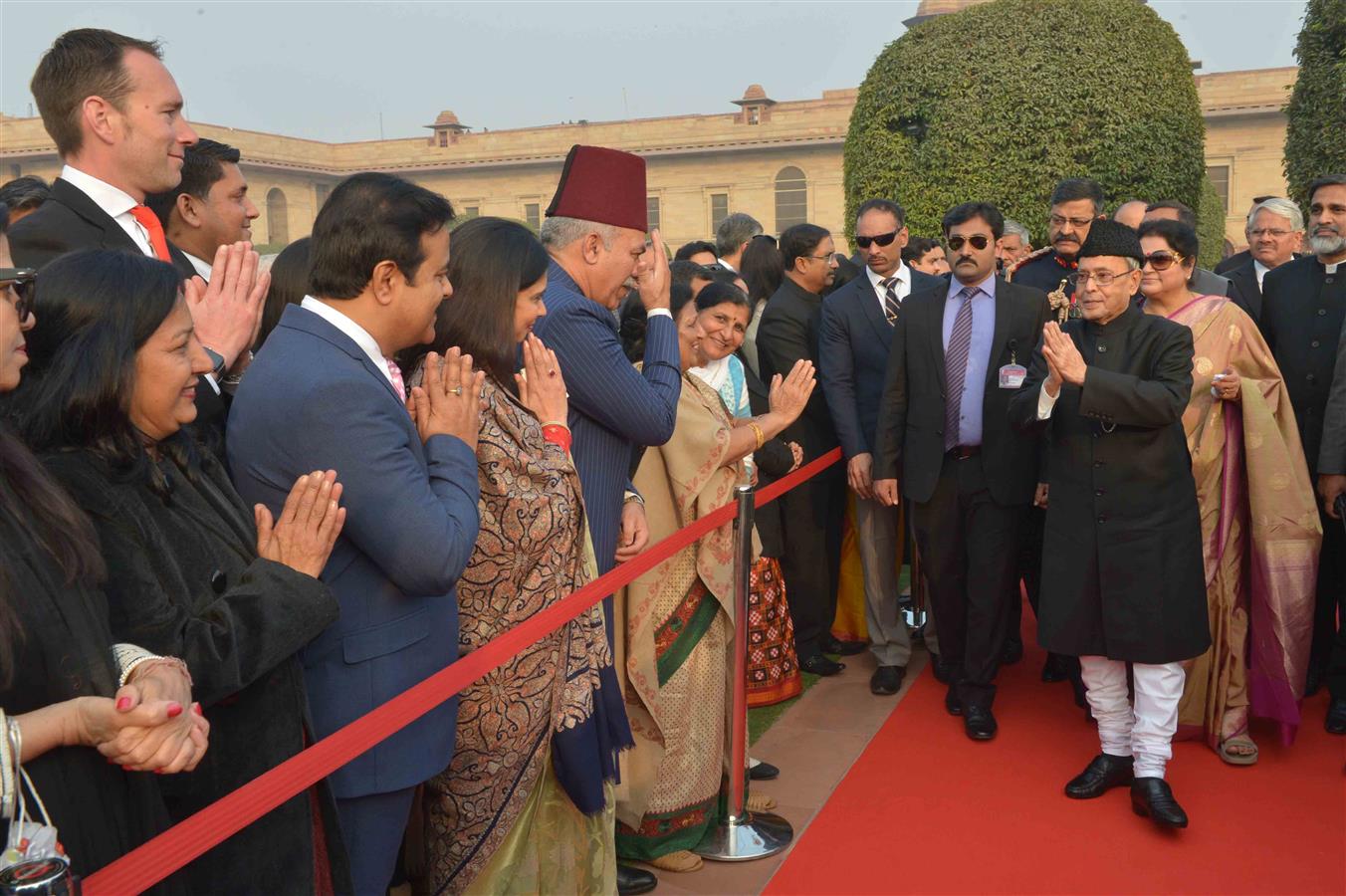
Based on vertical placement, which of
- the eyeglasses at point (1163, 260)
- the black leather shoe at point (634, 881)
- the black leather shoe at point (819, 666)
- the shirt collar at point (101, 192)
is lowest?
the black leather shoe at point (819, 666)

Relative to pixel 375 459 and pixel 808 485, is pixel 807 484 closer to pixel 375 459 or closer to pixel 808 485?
pixel 808 485

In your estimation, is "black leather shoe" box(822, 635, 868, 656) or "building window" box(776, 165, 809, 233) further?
"building window" box(776, 165, 809, 233)

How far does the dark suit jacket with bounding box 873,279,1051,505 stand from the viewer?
4809 mm

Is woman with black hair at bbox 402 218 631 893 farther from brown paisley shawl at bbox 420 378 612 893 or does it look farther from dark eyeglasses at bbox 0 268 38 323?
dark eyeglasses at bbox 0 268 38 323

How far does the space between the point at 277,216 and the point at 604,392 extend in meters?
52.0

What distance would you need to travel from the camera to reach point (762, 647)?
518cm

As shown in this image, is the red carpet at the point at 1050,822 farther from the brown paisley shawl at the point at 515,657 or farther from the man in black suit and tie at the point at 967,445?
the brown paisley shawl at the point at 515,657

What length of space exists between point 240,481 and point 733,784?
82.8 inches

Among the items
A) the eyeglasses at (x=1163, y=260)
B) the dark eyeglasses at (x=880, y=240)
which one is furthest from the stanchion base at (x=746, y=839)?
the dark eyeglasses at (x=880, y=240)

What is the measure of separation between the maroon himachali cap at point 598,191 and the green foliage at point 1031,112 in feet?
31.8

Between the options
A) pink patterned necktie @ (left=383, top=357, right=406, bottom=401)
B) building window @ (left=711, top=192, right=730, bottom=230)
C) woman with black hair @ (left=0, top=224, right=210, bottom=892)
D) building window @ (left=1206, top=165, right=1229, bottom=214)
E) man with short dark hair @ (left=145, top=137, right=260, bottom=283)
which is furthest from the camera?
building window @ (left=711, top=192, right=730, bottom=230)

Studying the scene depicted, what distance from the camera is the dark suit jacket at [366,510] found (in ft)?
7.29

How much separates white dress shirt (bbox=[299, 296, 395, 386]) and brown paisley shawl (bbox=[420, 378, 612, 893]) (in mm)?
409

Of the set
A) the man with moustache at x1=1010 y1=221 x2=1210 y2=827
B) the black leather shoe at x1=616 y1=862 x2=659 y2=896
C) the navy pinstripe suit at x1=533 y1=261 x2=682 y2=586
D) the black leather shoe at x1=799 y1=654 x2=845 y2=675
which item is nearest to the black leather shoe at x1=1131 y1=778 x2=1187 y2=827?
the man with moustache at x1=1010 y1=221 x2=1210 y2=827
